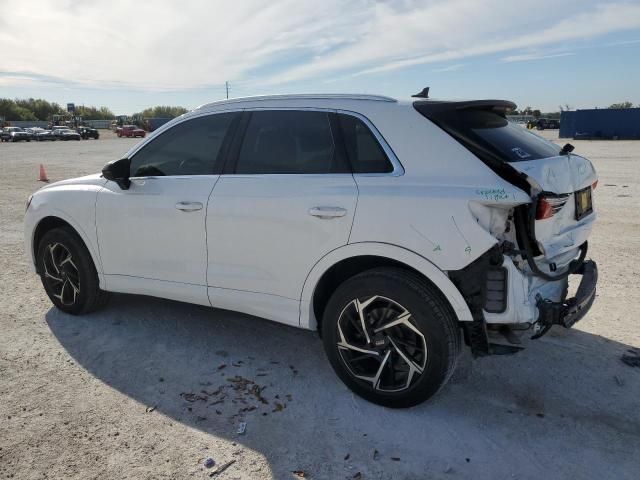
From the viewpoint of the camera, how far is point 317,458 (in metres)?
2.80

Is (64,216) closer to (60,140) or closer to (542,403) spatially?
(542,403)

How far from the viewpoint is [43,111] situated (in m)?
110

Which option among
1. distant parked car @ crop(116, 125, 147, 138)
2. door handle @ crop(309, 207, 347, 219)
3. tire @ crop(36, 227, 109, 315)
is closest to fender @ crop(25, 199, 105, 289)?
tire @ crop(36, 227, 109, 315)

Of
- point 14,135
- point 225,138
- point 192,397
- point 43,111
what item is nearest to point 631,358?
point 192,397

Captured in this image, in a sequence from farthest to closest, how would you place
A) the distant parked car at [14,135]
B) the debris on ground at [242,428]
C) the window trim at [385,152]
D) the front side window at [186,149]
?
the distant parked car at [14,135], the front side window at [186,149], the window trim at [385,152], the debris on ground at [242,428]

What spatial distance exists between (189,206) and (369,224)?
4.66 ft

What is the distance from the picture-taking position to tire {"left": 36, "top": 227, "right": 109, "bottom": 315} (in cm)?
446

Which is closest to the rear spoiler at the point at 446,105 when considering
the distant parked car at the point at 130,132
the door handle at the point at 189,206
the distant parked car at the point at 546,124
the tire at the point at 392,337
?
the tire at the point at 392,337

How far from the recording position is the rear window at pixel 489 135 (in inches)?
119

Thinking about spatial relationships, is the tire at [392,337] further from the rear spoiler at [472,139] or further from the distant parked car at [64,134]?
the distant parked car at [64,134]

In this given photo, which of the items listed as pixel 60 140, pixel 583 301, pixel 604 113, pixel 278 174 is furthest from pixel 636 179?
pixel 60 140

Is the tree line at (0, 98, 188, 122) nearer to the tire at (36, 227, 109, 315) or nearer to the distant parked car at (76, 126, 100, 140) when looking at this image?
the distant parked car at (76, 126, 100, 140)

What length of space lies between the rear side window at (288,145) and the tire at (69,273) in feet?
5.77

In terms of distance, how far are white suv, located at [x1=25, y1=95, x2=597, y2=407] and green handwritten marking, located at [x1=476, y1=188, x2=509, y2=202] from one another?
1 centimetres
